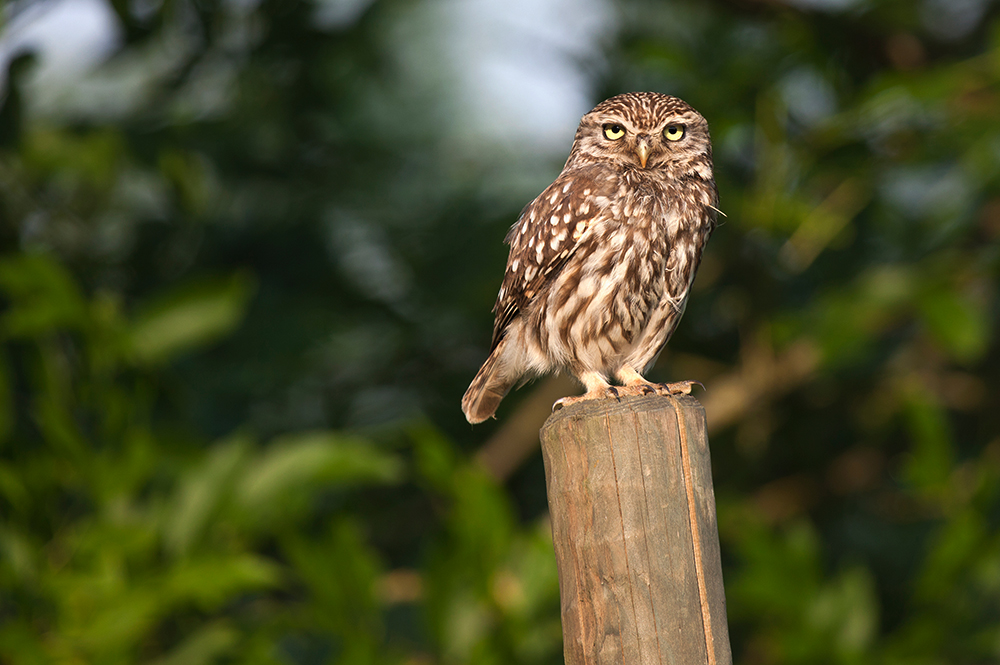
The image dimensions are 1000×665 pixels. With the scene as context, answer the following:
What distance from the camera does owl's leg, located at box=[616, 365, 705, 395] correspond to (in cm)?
259

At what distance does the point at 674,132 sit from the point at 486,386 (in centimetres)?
107

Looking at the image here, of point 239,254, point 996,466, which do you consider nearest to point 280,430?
point 239,254

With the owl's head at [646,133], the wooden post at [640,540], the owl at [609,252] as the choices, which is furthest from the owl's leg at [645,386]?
the owl's head at [646,133]

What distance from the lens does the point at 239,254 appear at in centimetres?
534

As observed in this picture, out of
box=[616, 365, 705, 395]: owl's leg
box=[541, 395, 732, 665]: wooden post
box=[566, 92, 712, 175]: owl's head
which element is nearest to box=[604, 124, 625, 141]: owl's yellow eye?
box=[566, 92, 712, 175]: owl's head

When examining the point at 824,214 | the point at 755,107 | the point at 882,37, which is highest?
the point at 882,37

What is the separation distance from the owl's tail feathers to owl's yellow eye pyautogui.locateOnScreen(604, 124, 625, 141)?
777mm

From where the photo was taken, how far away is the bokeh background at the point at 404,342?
3.96m

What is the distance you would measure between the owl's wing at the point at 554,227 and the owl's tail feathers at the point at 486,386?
0.54 feet

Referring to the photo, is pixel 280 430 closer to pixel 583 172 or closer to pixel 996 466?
pixel 583 172

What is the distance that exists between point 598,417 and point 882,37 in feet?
12.6

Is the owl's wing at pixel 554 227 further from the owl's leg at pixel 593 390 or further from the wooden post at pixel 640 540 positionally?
the wooden post at pixel 640 540

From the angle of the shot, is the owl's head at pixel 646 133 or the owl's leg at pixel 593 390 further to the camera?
the owl's head at pixel 646 133

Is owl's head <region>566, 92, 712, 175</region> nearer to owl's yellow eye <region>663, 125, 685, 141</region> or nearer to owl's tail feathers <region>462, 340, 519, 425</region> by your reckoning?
owl's yellow eye <region>663, 125, 685, 141</region>
